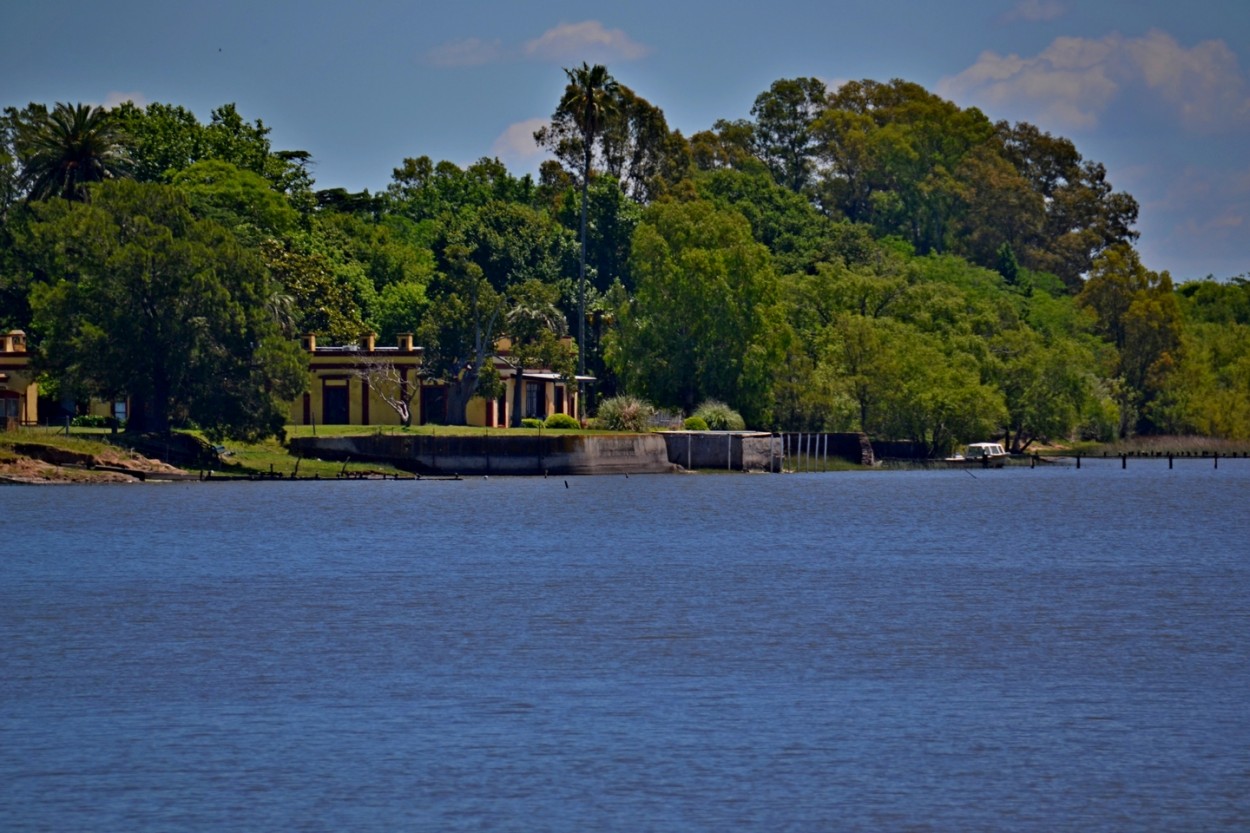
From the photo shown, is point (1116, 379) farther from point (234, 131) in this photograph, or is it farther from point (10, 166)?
point (10, 166)

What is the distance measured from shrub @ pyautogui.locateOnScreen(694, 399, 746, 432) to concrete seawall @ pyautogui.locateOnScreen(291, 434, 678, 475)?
16.0ft

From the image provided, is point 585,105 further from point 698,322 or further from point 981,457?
point 981,457

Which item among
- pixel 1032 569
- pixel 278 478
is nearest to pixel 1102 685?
pixel 1032 569

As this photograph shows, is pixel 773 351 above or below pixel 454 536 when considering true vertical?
above

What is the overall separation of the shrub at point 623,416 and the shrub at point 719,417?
14.6 feet

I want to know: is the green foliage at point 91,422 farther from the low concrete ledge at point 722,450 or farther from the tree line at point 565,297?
the low concrete ledge at point 722,450

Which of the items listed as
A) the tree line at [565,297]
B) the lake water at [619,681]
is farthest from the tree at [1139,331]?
the lake water at [619,681]

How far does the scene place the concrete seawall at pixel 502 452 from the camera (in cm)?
9794

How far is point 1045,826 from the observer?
20.9m

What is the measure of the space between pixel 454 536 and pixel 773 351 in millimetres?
55156

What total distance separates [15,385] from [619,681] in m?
78.2

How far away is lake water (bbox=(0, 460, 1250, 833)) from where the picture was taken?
72.7ft

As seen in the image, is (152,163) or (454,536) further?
(152,163)

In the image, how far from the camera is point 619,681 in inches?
1219
